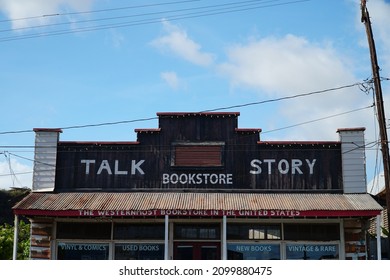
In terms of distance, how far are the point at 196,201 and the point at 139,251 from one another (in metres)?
3.01

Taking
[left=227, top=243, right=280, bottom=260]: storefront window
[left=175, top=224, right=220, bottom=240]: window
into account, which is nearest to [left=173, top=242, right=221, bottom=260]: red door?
[left=175, top=224, right=220, bottom=240]: window

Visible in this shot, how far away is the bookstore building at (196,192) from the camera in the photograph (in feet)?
70.5

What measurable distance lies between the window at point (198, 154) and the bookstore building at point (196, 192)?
40mm

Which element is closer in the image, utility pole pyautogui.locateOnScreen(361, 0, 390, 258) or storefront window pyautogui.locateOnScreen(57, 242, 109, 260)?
utility pole pyautogui.locateOnScreen(361, 0, 390, 258)

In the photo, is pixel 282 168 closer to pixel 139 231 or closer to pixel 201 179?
pixel 201 179

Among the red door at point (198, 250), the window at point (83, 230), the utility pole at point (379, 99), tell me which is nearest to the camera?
the utility pole at point (379, 99)

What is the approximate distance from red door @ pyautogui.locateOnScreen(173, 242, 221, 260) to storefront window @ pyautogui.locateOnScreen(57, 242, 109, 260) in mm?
2758

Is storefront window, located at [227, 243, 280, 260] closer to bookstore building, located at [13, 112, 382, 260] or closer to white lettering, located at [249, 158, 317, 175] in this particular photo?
bookstore building, located at [13, 112, 382, 260]

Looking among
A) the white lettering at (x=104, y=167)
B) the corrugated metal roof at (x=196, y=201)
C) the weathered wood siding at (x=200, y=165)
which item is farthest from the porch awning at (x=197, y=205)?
the white lettering at (x=104, y=167)

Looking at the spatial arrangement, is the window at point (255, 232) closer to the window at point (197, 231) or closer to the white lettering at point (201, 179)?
the window at point (197, 231)

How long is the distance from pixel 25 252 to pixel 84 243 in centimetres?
361

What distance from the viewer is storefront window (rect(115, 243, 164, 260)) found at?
2188 centimetres

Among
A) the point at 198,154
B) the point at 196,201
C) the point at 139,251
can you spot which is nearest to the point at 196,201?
the point at 196,201
